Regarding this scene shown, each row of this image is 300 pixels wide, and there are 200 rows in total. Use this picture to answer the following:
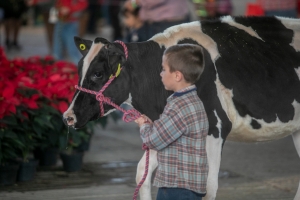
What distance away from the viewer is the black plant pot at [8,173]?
6.88m

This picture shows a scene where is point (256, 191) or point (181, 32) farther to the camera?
point (256, 191)

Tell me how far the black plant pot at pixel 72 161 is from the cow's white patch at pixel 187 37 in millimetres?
2207

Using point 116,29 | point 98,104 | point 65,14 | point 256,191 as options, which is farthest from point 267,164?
point 116,29

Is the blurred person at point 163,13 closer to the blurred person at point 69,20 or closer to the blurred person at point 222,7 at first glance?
the blurred person at point 69,20

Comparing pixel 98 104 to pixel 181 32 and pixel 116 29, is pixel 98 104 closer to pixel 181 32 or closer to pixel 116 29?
pixel 181 32

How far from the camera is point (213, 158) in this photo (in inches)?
222

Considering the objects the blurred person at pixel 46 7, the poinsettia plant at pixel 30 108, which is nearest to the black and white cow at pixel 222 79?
the poinsettia plant at pixel 30 108

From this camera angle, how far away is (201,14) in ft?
49.5

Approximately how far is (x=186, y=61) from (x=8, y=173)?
2.94 m

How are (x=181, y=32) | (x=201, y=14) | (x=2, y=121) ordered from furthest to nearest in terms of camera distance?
(x=201, y=14) < (x=2, y=121) < (x=181, y=32)

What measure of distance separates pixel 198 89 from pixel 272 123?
69 centimetres

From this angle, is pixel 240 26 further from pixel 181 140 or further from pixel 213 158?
pixel 181 140

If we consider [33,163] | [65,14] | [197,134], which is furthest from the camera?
[65,14]

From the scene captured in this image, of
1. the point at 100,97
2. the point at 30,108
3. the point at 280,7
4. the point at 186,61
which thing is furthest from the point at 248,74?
the point at 280,7
